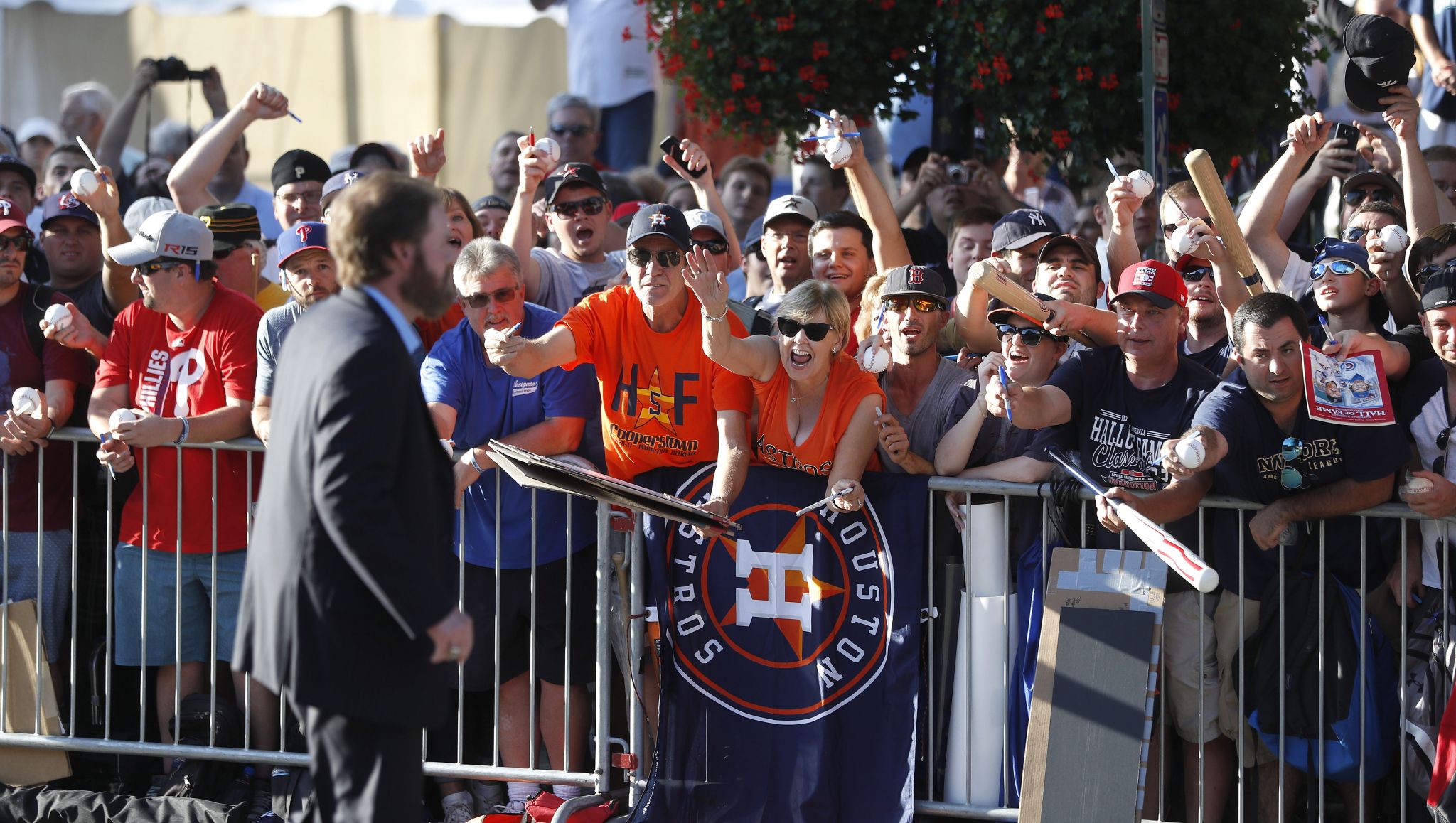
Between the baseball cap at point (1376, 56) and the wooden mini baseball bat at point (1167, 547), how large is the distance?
233cm

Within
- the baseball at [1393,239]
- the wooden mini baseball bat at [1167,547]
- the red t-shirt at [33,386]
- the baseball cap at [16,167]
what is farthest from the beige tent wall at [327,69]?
the wooden mini baseball bat at [1167,547]

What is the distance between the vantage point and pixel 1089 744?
496 centimetres

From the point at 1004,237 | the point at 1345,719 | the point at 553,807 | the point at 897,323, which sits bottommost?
the point at 553,807

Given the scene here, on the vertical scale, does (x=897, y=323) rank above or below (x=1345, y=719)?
above

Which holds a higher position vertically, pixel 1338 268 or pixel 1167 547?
pixel 1338 268

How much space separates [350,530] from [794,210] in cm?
347

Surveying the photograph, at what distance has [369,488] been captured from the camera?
3674mm

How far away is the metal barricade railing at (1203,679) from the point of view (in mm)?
5027

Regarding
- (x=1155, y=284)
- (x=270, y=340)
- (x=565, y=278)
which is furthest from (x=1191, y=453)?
(x=270, y=340)

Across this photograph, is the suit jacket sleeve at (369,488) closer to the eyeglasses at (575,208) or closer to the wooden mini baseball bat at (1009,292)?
the wooden mini baseball bat at (1009,292)

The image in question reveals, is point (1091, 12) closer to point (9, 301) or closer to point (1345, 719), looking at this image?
point (1345, 719)

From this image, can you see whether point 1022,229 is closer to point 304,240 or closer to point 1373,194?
point 1373,194

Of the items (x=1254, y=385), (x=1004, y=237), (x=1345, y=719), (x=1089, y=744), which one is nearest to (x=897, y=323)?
(x=1004, y=237)

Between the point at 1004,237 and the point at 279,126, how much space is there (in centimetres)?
635
